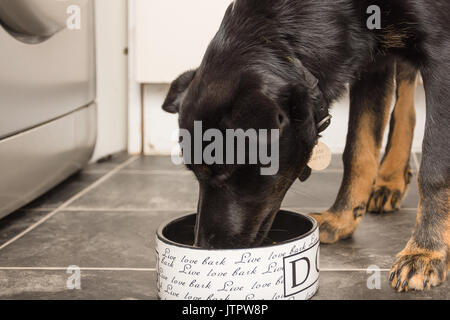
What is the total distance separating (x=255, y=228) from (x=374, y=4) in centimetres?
55

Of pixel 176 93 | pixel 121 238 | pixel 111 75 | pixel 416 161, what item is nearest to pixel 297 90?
pixel 176 93

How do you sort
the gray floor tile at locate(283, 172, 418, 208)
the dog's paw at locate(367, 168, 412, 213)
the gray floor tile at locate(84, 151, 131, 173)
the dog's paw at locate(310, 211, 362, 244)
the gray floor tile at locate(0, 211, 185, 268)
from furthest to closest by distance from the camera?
1. the gray floor tile at locate(84, 151, 131, 173)
2. the gray floor tile at locate(283, 172, 418, 208)
3. the dog's paw at locate(367, 168, 412, 213)
4. the dog's paw at locate(310, 211, 362, 244)
5. the gray floor tile at locate(0, 211, 185, 268)

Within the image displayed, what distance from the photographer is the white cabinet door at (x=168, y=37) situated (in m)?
2.71

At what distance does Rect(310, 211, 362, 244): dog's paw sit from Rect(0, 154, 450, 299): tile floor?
25mm

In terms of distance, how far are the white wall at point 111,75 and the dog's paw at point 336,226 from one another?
1442mm

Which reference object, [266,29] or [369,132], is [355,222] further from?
[266,29]

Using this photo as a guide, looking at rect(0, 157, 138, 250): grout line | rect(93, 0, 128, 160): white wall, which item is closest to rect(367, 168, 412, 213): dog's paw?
rect(0, 157, 138, 250): grout line

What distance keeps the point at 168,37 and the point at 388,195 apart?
1.33 metres

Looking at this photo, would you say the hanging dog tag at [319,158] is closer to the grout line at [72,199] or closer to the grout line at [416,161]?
the grout line at [72,199]

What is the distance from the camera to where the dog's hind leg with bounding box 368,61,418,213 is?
1.85 m

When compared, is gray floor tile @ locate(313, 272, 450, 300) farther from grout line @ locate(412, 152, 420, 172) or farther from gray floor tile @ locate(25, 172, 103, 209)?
grout line @ locate(412, 152, 420, 172)

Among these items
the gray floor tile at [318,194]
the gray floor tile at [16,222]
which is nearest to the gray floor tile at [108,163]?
the gray floor tile at [16,222]
